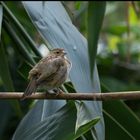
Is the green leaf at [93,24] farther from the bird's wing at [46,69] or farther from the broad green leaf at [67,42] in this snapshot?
the bird's wing at [46,69]

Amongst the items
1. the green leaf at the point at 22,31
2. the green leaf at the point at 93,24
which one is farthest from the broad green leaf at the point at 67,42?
the green leaf at the point at 93,24

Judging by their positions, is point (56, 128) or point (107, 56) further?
point (107, 56)

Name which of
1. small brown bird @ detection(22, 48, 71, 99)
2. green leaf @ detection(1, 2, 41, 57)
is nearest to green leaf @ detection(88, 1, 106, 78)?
small brown bird @ detection(22, 48, 71, 99)

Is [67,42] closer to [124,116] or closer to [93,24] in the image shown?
[124,116]

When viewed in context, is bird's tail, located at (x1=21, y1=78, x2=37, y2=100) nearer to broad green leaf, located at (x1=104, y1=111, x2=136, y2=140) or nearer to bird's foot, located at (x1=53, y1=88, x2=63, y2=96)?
bird's foot, located at (x1=53, y1=88, x2=63, y2=96)

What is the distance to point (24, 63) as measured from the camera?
1.74 metres

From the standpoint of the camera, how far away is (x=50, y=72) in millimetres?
1589

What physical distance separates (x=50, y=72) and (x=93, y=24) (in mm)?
697

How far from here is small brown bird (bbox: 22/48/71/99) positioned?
1564 millimetres

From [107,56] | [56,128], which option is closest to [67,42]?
[56,128]

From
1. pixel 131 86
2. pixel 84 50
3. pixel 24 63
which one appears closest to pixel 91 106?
pixel 84 50

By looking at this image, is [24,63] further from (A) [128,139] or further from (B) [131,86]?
(B) [131,86]

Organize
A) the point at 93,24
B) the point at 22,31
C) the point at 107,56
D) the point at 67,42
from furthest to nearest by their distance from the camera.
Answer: the point at 107,56
the point at 22,31
the point at 67,42
the point at 93,24

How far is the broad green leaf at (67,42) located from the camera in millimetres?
1398
